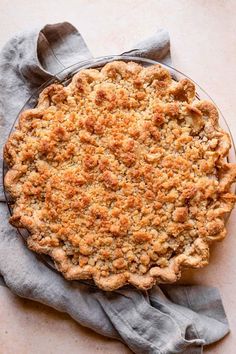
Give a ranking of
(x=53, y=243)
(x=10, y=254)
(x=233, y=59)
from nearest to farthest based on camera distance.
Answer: (x=53, y=243), (x=10, y=254), (x=233, y=59)

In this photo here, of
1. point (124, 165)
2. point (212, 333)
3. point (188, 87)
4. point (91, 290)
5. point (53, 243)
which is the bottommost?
point (212, 333)

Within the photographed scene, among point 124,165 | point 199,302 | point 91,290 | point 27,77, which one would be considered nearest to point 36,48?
point 27,77

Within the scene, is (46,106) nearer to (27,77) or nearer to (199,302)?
(27,77)

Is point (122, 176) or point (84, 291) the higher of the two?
point (122, 176)
